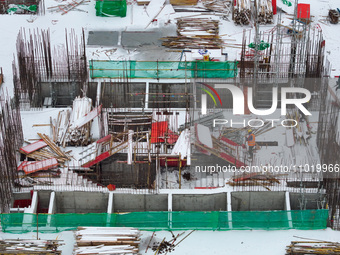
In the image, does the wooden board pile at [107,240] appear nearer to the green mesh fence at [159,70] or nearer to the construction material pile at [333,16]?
the green mesh fence at [159,70]

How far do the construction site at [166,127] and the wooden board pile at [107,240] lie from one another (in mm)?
49

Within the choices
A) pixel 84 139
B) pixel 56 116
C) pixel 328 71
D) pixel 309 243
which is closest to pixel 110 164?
pixel 84 139

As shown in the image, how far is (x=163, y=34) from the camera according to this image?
40344 millimetres

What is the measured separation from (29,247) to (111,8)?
17.3 meters

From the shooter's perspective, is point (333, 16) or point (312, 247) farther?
point (333, 16)

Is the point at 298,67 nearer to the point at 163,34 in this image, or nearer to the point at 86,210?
the point at 163,34

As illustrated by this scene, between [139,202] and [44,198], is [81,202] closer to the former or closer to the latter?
[44,198]

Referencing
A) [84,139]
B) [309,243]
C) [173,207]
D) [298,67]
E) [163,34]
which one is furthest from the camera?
[163,34]

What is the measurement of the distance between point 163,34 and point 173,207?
12413 mm

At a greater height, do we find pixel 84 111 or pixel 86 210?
pixel 84 111

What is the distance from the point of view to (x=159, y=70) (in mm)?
36594

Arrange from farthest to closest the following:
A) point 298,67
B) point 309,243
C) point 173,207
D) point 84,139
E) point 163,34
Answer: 1. point 163,34
2. point 298,67
3. point 84,139
4. point 173,207
5. point 309,243

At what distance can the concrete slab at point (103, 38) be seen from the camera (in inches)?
1558

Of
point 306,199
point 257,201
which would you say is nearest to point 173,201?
point 257,201
